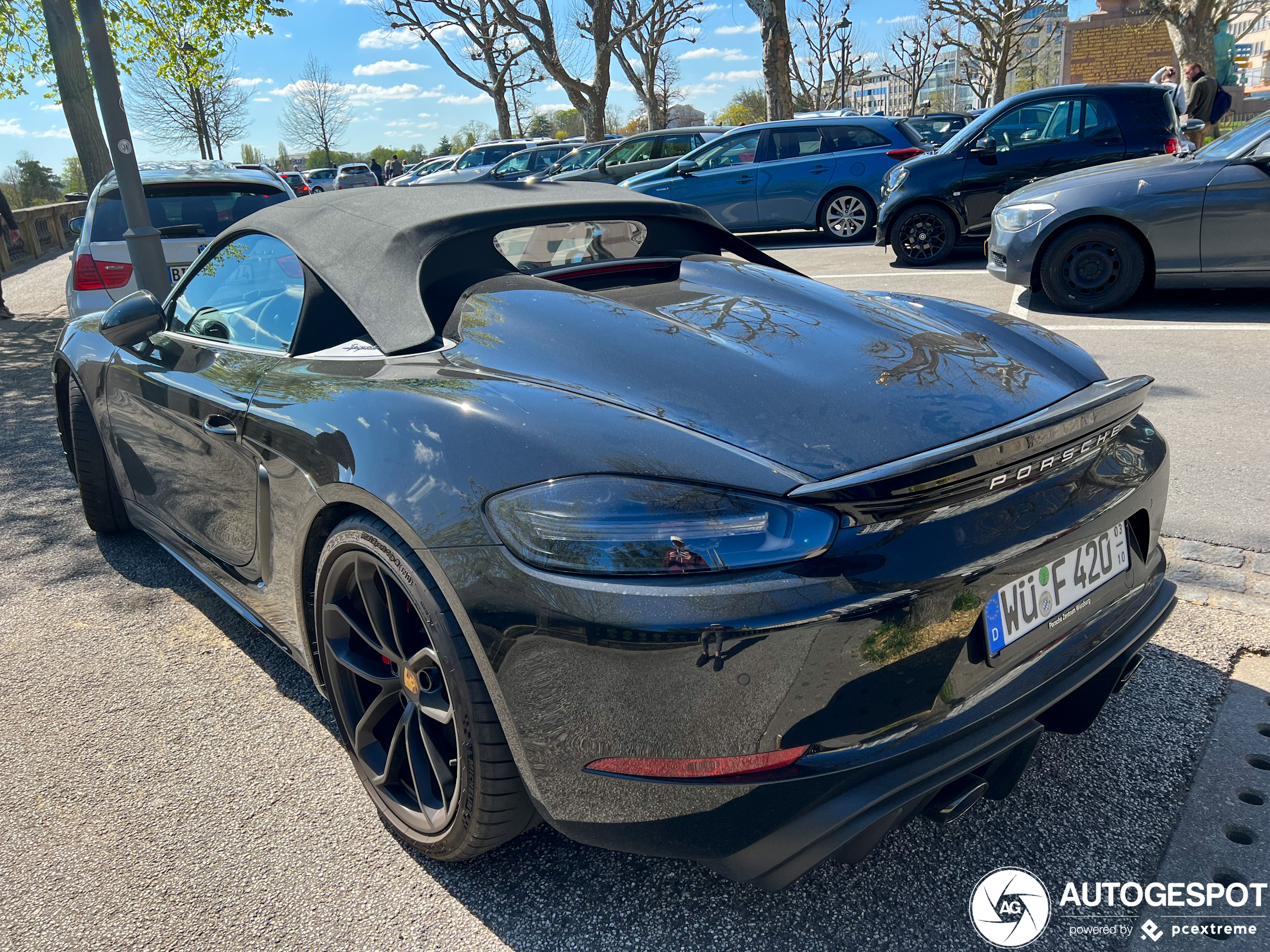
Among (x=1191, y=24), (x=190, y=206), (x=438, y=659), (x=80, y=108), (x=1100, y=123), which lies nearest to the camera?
(x=438, y=659)

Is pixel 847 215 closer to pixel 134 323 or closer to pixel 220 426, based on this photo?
pixel 134 323

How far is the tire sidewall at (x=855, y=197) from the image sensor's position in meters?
12.4

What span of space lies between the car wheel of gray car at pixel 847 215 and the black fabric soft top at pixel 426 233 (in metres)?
9.88

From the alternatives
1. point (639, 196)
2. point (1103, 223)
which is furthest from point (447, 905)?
point (1103, 223)

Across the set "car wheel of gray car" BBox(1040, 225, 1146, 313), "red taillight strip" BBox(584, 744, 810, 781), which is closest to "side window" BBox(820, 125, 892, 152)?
"car wheel of gray car" BBox(1040, 225, 1146, 313)

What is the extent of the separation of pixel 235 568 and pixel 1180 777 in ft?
8.14

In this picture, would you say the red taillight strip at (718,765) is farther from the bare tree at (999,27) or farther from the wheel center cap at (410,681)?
the bare tree at (999,27)

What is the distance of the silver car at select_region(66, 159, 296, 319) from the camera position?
7027mm

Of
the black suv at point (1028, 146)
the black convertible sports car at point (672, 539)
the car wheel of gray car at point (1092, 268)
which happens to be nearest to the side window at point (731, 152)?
the black suv at point (1028, 146)

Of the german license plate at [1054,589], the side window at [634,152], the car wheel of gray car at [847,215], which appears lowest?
the german license plate at [1054,589]

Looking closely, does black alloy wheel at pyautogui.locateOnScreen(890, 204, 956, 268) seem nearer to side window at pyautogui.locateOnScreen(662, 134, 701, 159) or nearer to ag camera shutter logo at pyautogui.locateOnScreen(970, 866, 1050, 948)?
side window at pyautogui.locateOnScreen(662, 134, 701, 159)

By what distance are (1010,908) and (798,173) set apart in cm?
1184

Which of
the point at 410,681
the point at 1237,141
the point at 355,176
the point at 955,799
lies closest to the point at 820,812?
the point at 955,799

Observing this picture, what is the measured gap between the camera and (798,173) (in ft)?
41.4
